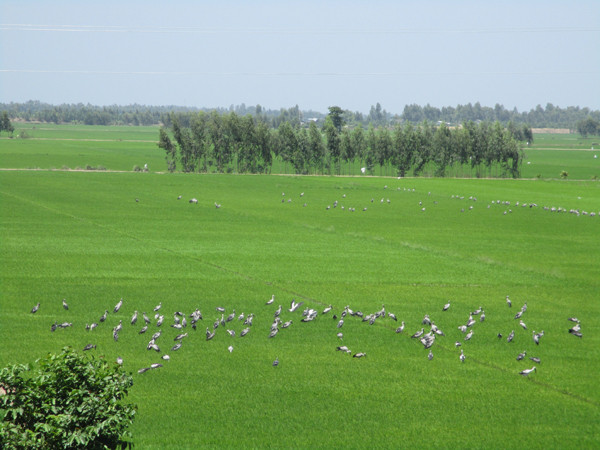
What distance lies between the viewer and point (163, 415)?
18.8 m

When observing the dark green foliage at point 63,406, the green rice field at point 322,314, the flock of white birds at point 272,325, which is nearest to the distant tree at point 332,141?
the green rice field at point 322,314

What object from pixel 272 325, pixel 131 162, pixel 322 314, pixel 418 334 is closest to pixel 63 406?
pixel 272 325

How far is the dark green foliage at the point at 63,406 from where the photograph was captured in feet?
43.2

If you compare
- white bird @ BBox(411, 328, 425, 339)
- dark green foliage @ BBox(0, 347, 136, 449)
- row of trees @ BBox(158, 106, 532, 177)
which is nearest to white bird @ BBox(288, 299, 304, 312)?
white bird @ BBox(411, 328, 425, 339)

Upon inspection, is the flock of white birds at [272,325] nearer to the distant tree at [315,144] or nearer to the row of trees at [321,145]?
the distant tree at [315,144]

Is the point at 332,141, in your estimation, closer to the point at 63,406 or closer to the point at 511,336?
the point at 511,336

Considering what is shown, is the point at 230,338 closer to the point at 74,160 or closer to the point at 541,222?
the point at 541,222

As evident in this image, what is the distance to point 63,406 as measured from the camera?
13.8 meters

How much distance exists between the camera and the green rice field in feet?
62.1

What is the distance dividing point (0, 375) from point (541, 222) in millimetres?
54076

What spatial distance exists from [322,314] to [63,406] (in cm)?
1630

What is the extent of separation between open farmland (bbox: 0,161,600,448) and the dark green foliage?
12.4 feet

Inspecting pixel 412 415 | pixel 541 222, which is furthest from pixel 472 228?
pixel 412 415

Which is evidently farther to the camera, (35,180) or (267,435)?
(35,180)
